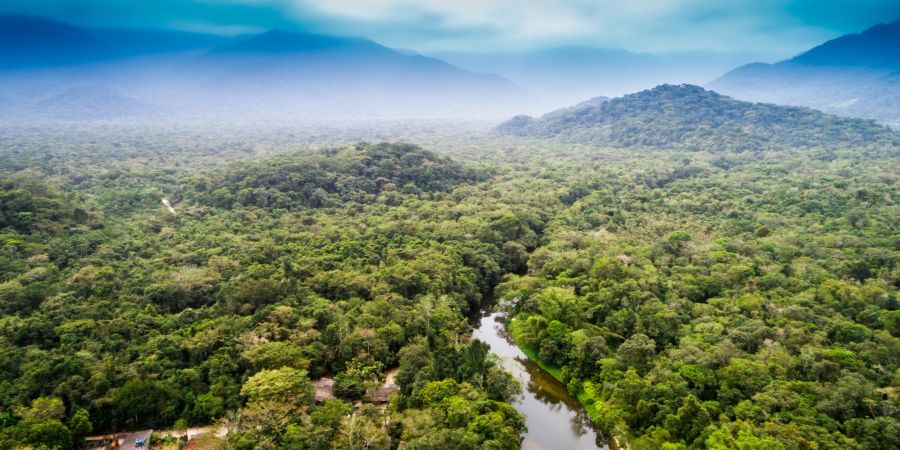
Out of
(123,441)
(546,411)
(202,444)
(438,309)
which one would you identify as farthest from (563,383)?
(123,441)

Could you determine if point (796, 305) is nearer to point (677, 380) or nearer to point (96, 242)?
point (677, 380)

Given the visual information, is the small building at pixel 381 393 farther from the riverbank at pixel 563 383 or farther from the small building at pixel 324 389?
the riverbank at pixel 563 383

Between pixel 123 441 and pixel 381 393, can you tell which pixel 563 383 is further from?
pixel 123 441

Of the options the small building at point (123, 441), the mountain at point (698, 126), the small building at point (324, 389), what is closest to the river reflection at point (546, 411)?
the small building at point (324, 389)

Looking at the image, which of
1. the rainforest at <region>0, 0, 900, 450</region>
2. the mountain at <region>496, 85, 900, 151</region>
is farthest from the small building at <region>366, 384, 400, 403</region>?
the mountain at <region>496, 85, 900, 151</region>

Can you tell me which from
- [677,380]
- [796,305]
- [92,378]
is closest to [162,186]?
[92,378]

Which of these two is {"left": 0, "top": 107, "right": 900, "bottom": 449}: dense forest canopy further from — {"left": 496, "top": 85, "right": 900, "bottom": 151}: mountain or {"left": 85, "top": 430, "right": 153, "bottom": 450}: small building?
{"left": 496, "top": 85, "right": 900, "bottom": 151}: mountain
